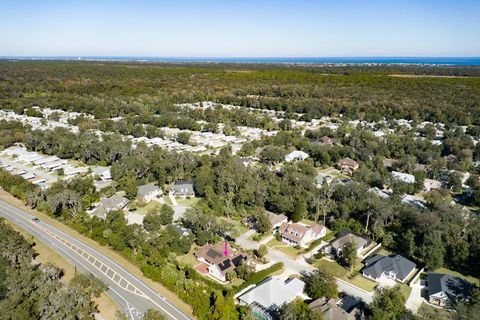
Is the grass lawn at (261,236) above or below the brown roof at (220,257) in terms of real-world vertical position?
below

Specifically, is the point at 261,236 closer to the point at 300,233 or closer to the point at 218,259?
the point at 300,233

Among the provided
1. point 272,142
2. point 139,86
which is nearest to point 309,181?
point 272,142

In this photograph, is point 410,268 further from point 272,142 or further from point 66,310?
point 272,142

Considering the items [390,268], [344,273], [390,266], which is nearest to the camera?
[390,268]

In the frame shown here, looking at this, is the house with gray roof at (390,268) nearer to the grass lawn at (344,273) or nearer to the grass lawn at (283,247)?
the grass lawn at (344,273)

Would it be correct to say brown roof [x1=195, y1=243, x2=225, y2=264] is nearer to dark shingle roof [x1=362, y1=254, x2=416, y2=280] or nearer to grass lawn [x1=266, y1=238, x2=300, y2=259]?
grass lawn [x1=266, y1=238, x2=300, y2=259]

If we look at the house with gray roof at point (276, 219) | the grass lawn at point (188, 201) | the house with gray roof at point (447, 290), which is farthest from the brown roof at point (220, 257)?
the house with gray roof at point (447, 290)

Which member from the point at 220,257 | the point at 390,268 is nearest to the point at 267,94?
the point at 220,257
